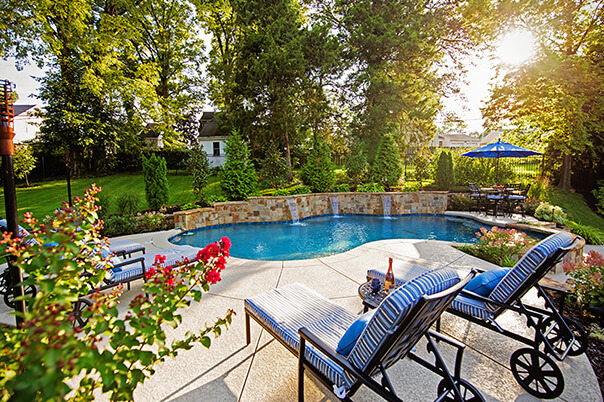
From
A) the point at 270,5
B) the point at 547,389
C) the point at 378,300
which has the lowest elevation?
the point at 547,389

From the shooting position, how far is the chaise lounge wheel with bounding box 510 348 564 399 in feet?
7.32

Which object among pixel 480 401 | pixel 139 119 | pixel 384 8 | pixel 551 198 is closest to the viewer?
pixel 480 401

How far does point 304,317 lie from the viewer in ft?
8.68

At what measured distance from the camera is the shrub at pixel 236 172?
1055cm

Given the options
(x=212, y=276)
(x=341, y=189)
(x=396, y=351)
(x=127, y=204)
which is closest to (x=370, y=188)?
(x=341, y=189)

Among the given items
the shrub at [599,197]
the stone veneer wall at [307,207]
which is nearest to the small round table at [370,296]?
the stone veneer wall at [307,207]

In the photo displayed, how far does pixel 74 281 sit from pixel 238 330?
7.57 feet

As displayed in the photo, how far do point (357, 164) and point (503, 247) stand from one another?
8848mm

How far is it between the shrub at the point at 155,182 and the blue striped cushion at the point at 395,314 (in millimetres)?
9434

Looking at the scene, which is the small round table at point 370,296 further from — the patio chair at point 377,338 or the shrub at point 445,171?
the shrub at point 445,171

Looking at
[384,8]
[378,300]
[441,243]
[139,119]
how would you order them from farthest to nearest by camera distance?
[139,119], [384,8], [441,243], [378,300]

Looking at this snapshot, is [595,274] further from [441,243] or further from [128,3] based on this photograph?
[128,3]

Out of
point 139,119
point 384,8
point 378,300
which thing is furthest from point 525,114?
point 139,119

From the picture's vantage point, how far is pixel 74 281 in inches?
48.3
